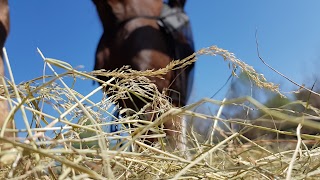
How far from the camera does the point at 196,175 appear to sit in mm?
389

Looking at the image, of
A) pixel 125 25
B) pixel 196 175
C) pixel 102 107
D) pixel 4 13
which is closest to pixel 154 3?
pixel 125 25

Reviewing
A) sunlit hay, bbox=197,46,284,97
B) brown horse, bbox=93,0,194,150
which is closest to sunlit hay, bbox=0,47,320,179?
Answer: sunlit hay, bbox=197,46,284,97

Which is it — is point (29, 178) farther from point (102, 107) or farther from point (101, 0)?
point (101, 0)

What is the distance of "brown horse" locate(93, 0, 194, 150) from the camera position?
6.67 feet

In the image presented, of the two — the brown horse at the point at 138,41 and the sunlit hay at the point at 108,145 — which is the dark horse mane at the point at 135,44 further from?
the sunlit hay at the point at 108,145

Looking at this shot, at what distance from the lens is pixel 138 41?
2053 mm

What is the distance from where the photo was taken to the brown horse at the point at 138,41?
2033 millimetres

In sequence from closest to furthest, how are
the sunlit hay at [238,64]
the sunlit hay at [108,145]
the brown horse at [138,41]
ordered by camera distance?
1. the sunlit hay at [108,145]
2. the sunlit hay at [238,64]
3. the brown horse at [138,41]

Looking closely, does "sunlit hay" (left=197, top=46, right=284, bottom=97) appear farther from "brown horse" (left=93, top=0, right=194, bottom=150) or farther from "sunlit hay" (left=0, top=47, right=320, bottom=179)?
"brown horse" (left=93, top=0, right=194, bottom=150)

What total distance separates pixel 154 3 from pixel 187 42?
0.23 m

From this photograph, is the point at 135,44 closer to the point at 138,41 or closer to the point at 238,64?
the point at 138,41

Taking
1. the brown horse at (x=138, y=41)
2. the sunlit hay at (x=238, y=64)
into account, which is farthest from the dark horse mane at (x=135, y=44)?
the sunlit hay at (x=238, y=64)

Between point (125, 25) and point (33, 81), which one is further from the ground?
point (125, 25)

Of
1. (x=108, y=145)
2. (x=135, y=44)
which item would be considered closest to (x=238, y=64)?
(x=108, y=145)
